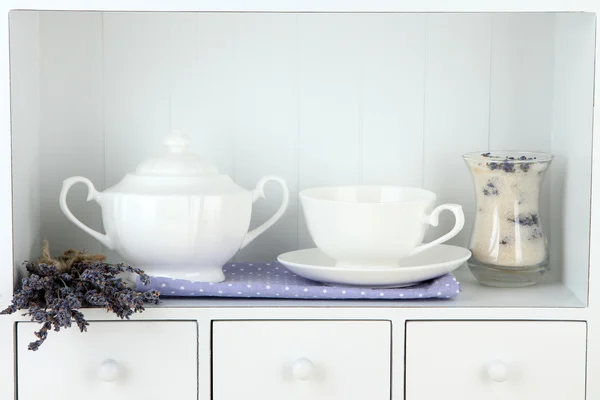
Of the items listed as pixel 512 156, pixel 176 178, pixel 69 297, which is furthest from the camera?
pixel 512 156

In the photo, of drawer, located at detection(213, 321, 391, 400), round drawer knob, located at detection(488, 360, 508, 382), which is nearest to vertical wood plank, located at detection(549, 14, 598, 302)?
round drawer knob, located at detection(488, 360, 508, 382)

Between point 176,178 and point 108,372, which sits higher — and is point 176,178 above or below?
above

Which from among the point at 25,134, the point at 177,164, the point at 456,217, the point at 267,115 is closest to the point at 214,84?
the point at 267,115

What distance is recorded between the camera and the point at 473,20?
126 centimetres

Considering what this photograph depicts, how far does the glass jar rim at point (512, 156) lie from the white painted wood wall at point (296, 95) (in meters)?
0.06

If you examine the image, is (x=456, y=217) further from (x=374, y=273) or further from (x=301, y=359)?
(x=301, y=359)

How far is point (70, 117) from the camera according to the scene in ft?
4.09

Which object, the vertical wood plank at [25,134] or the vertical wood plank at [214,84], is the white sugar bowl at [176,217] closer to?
the vertical wood plank at [25,134]

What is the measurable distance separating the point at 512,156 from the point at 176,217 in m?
0.54

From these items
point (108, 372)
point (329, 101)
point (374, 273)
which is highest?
point (329, 101)

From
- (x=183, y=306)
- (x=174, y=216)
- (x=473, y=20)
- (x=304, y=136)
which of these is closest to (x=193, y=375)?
(x=183, y=306)

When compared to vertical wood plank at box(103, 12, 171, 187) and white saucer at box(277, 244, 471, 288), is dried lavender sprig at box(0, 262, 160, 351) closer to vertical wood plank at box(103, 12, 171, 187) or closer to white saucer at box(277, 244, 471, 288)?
white saucer at box(277, 244, 471, 288)

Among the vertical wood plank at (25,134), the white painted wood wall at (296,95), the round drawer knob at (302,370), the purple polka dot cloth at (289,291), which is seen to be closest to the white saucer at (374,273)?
the purple polka dot cloth at (289,291)
